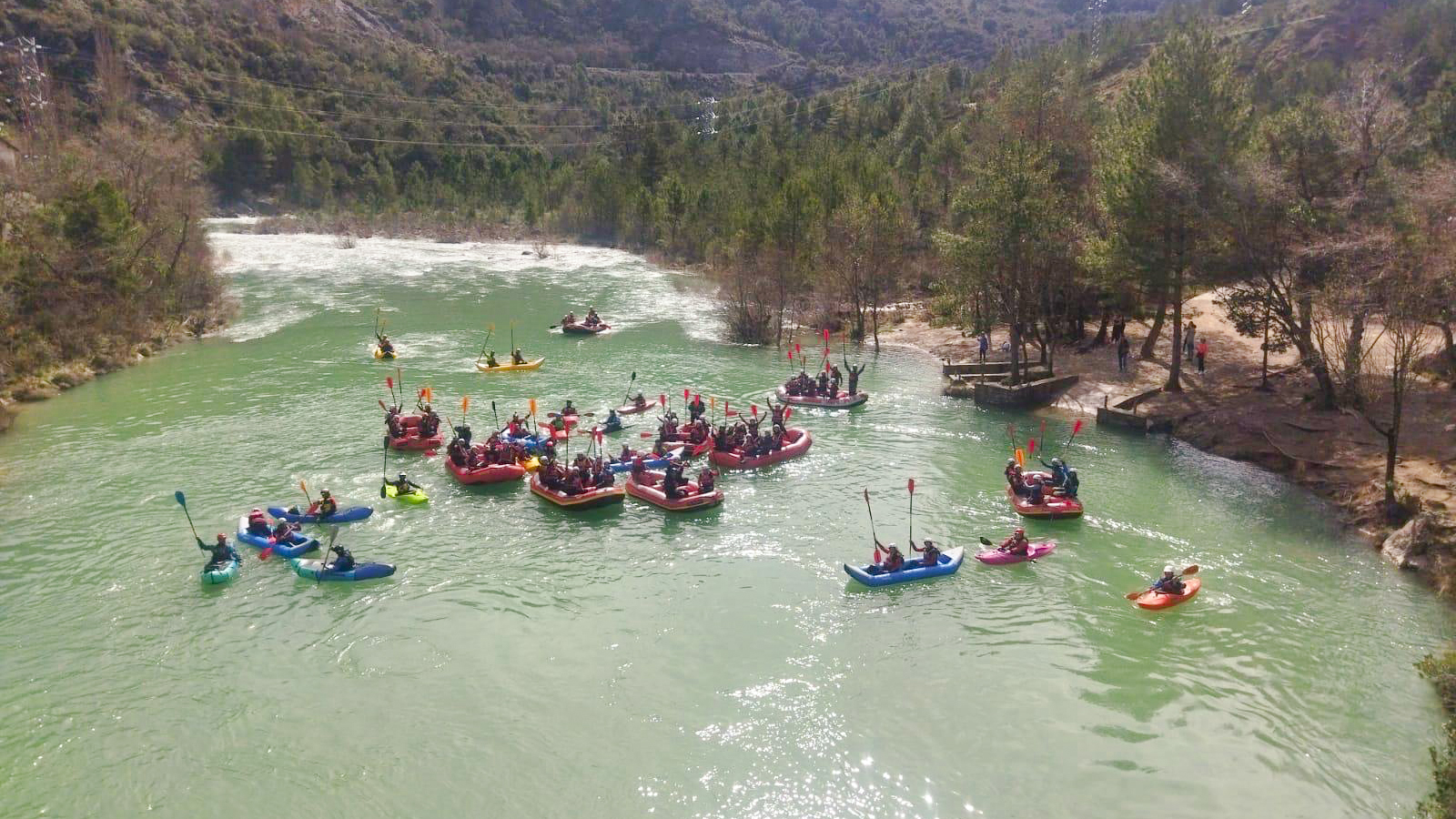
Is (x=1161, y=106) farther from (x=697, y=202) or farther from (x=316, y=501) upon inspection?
(x=697, y=202)

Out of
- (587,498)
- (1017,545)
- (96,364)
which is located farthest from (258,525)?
(96,364)

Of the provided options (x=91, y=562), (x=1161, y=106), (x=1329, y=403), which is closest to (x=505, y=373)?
(x=91, y=562)

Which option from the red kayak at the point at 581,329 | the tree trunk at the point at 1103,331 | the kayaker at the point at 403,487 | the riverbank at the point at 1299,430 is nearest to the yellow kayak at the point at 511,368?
the red kayak at the point at 581,329

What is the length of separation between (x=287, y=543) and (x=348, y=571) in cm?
233

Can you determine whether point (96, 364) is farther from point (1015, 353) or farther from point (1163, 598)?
point (1163, 598)

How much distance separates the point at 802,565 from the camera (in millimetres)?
20234

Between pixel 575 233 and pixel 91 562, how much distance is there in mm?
84814

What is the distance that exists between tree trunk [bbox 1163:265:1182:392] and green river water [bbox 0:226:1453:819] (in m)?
5.17

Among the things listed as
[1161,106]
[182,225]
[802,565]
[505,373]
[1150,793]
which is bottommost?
[1150,793]

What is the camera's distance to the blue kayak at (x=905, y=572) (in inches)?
750

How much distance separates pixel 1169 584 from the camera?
708 inches

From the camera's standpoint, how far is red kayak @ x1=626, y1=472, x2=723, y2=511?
23.1 m

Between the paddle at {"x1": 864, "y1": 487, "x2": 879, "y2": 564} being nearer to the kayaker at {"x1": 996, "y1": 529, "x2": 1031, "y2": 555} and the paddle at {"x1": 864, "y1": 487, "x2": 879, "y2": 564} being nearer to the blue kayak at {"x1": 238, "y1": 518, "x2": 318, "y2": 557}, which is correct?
the kayaker at {"x1": 996, "y1": 529, "x2": 1031, "y2": 555}

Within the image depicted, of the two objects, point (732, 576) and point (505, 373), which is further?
point (505, 373)
